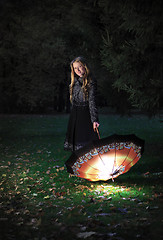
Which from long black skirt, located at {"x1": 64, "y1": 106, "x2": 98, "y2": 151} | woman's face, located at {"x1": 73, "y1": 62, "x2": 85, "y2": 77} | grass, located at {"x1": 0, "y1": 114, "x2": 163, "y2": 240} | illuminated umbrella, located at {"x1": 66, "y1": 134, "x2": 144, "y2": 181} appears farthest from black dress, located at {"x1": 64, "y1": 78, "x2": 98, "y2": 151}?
illuminated umbrella, located at {"x1": 66, "y1": 134, "x2": 144, "y2": 181}

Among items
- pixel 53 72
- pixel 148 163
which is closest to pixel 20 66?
pixel 53 72

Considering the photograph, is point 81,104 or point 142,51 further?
point 81,104

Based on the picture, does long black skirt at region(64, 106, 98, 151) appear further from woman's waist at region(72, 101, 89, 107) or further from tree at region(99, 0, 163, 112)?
tree at region(99, 0, 163, 112)

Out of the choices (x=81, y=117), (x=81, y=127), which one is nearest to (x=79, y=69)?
(x=81, y=117)

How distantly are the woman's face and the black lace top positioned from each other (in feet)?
0.44

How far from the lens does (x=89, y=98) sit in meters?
7.06

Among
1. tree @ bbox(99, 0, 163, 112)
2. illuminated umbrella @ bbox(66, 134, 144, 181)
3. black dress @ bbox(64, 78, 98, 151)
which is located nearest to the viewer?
illuminated umbrella @ bbox(66, 134, 144, 181)

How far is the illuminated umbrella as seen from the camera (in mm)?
5734

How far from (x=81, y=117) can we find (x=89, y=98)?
0.44m

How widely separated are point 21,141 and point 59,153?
343cm

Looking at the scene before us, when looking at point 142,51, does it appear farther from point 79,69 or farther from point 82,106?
point 82,106

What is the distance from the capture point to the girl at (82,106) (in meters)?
7.02

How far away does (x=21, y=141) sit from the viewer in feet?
46.3

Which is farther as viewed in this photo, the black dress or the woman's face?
the black dress
